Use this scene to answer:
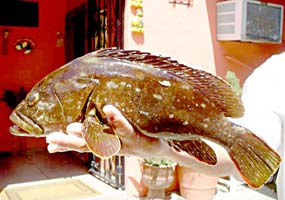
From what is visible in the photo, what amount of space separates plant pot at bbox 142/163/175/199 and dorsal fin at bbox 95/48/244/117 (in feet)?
9.60

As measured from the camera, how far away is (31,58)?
19.4ft

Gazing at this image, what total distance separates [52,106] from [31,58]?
5228 millimetres

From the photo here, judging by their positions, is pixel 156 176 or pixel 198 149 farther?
pixel 156 176

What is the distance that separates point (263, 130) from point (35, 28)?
16.7 ft

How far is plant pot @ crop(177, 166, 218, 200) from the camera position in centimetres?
405

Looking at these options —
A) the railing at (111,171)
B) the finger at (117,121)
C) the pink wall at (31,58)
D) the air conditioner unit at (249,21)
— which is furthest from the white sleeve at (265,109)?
the pink wall at (31,58)

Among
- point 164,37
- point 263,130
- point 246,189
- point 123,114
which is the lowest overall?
point 246,189

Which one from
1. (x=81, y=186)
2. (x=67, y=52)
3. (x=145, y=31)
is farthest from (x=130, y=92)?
(x=67, y=52)

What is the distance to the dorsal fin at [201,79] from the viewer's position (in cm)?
93

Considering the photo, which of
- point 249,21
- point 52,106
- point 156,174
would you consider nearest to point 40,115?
point 52,106

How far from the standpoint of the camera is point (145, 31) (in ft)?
13.0

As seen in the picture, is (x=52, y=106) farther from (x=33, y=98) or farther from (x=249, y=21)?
(x=249, y=21)

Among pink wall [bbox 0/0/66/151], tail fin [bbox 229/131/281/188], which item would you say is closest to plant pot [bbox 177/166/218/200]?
pink wall [bbox 0/0/66/151]

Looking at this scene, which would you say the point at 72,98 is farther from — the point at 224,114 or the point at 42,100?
the point at 224,114
